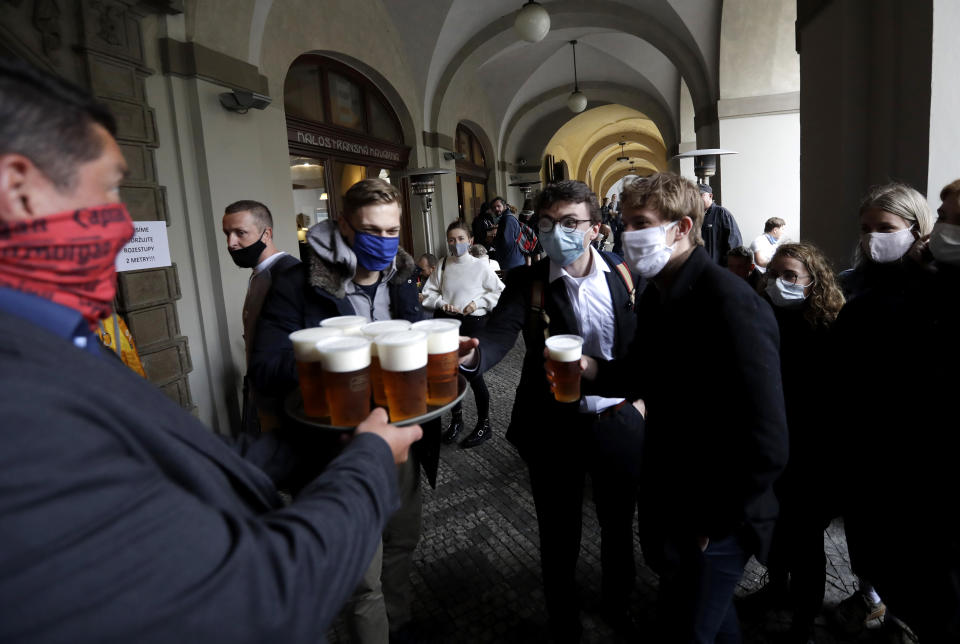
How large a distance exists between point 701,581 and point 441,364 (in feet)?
3.41

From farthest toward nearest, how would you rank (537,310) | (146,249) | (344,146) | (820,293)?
(344,146), (146,249), (820,293), (537,310)

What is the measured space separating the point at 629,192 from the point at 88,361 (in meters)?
1.61

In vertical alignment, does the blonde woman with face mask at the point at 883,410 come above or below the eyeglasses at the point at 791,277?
below

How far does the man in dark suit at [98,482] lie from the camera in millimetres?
570

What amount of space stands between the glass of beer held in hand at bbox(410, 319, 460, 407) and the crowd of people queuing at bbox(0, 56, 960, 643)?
0.90 ft

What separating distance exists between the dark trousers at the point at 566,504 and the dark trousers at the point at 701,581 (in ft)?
1.52

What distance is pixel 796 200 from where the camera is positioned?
25.5 feet

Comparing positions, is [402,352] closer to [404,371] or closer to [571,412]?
[404,371]

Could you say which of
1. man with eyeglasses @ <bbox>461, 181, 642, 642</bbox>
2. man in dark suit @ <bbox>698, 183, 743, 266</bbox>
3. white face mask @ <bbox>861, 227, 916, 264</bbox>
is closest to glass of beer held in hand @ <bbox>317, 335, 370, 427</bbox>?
man with eyeglasses @ <bbox>461, 181, 642, 642</bbox>

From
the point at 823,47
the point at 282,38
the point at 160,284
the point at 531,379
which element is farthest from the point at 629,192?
the point at 282,38

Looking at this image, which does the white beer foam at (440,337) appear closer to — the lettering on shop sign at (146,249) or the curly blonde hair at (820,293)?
the curly blonde hair at (820,293)

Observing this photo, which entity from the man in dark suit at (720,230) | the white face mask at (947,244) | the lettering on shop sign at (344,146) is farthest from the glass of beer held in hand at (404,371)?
the lettering on shop sign at (344,146)

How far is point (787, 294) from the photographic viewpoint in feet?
7.59

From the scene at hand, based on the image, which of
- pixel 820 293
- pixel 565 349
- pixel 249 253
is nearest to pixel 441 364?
pixel 565 349
